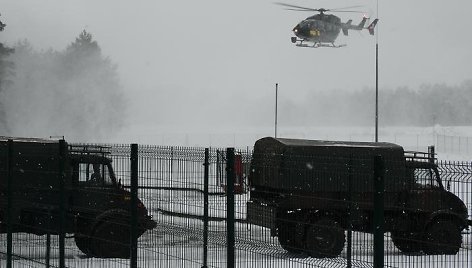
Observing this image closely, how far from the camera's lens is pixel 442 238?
13.6m

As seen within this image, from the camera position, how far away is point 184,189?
40.0ft

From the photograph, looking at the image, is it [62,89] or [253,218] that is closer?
[253,218]

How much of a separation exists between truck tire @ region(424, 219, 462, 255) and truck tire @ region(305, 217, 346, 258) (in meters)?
1.07

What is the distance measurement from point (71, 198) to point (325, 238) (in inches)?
315

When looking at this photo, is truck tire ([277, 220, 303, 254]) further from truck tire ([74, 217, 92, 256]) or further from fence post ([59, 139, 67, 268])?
truck tire ([74, 217, 92, 256])

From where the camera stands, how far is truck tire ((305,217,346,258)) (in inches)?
412

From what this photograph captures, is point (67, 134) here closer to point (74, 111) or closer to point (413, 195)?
point (74, 111)

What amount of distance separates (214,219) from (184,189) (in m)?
1.89

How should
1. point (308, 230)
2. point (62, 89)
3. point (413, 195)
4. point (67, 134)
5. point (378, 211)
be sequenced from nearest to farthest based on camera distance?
1. point (378, 211)
2. point (308, 230)
3. point (413, 195)
4. point (67, 134)
5. point (62, 89)

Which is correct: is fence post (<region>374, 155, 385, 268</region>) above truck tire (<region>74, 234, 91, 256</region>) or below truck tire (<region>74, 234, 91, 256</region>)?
above

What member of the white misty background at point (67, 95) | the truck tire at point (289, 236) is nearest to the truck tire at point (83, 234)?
the truck tire at point (289, 236)

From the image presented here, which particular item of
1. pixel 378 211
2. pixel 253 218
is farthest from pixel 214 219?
pixel 378 211

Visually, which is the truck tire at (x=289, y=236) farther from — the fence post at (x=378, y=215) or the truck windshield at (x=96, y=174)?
the truck windshield at (x=96, y=174)

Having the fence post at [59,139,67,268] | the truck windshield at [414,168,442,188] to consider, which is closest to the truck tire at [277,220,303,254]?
the truck windshield at [414,168,442,188]
